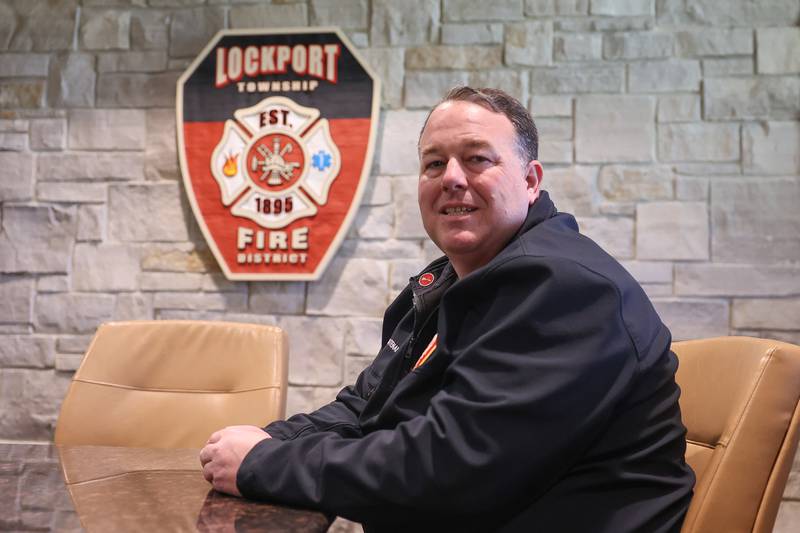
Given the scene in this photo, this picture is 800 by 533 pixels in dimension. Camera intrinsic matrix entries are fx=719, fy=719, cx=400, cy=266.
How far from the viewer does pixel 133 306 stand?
106 inches

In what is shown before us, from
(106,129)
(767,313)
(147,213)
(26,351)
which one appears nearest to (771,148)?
(767,313)

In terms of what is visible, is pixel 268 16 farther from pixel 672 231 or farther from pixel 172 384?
pixel 672 231

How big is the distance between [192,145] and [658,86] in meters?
1.70

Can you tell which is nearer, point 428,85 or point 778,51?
point 778,51

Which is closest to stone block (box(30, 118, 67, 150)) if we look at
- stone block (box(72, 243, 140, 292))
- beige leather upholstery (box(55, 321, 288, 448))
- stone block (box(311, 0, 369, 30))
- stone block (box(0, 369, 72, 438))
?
stone block (box(72, 243, 140, 292))

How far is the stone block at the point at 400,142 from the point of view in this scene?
2.62 metres

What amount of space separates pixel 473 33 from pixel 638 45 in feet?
1.91

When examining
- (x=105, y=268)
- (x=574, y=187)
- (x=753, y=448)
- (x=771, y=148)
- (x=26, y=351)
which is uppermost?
(x=771, y=148)

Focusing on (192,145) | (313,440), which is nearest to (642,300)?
(313,440)

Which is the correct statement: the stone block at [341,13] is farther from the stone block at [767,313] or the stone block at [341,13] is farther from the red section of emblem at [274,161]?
the stone block at [767,313]

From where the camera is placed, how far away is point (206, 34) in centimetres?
274

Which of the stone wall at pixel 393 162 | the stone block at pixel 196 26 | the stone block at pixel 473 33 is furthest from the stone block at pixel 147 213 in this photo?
the stone block at pixel 473 33

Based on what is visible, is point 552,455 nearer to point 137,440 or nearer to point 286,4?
point 137,440

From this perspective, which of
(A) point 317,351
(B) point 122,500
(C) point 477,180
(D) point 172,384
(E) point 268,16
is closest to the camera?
(B) point 122,500
